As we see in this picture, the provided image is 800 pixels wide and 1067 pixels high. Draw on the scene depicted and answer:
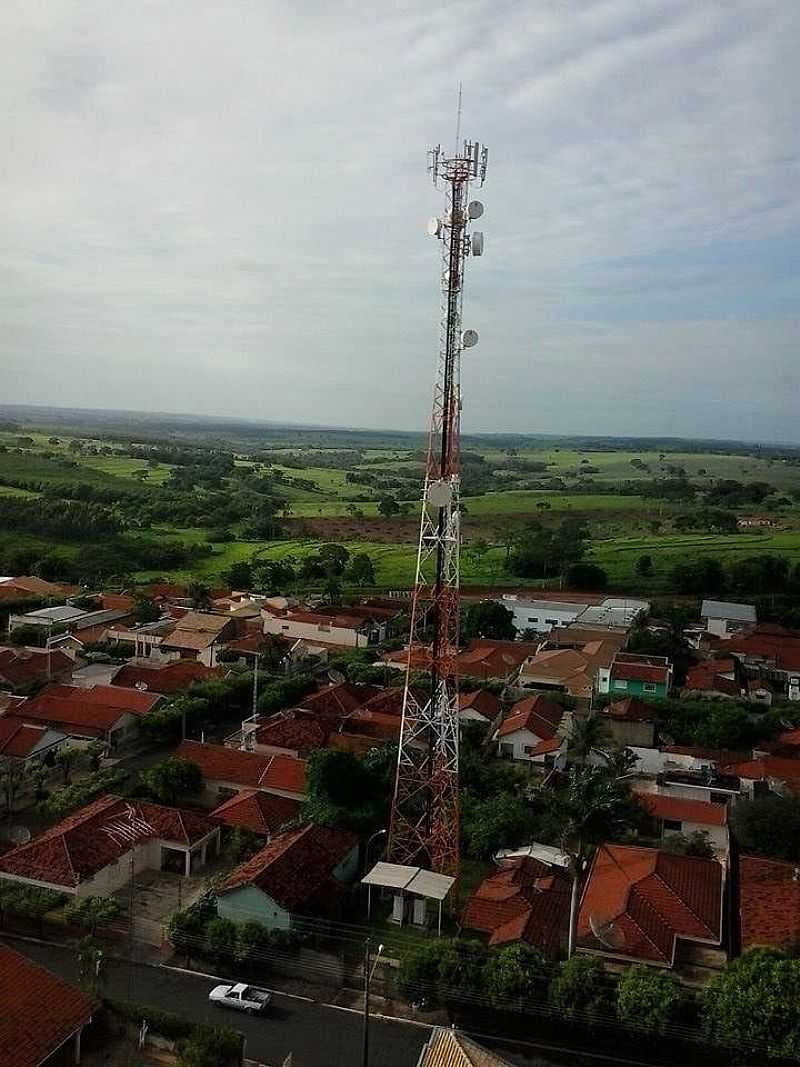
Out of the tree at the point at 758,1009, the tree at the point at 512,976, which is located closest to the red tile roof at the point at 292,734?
the tree at the point at 512,976

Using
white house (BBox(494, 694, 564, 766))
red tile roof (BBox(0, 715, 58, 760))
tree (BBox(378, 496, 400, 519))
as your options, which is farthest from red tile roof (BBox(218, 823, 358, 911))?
tree (BBox(378, 496, 400, 519))

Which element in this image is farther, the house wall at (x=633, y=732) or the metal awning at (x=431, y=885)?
the house wall at (x=633, y=732)

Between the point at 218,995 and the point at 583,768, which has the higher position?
the point at 583,768

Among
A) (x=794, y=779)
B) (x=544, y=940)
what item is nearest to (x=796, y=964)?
(x=544, y=940)

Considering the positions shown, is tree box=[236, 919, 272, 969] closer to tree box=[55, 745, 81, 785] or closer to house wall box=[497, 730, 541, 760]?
tree box=[55, 745, 81, 785]

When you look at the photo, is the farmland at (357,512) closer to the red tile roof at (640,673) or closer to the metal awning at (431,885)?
the red tile roof at (640,673)

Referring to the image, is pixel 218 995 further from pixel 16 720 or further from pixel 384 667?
pixel 384 667

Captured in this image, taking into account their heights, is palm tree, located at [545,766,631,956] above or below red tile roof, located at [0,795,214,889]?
above
